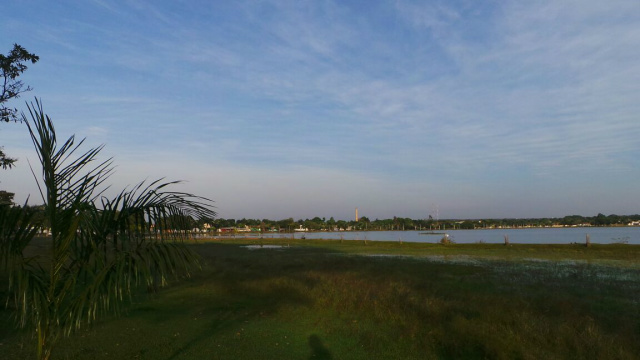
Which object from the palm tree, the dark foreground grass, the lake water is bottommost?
the lake water

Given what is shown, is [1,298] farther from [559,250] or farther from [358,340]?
[559,250]

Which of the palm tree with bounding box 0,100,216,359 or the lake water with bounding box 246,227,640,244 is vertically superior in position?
the palm tree with bounding box 0,100,216,359

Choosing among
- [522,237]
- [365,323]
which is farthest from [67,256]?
[522,237]

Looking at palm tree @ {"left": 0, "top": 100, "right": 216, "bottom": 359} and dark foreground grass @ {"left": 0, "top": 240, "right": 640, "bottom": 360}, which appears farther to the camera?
dark foreground grass @ {"left": 0, "top": 240, "right": 640, "bottom": 360}

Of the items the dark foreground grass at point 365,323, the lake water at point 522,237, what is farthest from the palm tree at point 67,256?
the lake water at point 522,237

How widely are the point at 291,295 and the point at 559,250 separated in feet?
96.1

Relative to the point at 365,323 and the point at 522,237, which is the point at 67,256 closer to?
the point at 365,323

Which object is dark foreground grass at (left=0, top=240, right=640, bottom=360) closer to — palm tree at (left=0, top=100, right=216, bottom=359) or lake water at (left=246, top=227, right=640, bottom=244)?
palm tree at (left=0, top=100, right=216, bottom=359)

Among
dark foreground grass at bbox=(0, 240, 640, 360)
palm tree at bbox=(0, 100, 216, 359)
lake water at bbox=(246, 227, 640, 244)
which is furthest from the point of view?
lake water at bbox=(246, 227, 640, 244)

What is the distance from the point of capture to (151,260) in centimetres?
509

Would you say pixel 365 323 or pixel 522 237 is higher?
pixel 365 323

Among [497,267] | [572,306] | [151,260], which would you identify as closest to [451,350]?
[572,306]

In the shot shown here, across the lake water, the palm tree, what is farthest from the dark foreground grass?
the lake water

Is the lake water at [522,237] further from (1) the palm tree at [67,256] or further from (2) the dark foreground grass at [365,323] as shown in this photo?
(1) the palm tree at [67,256]
